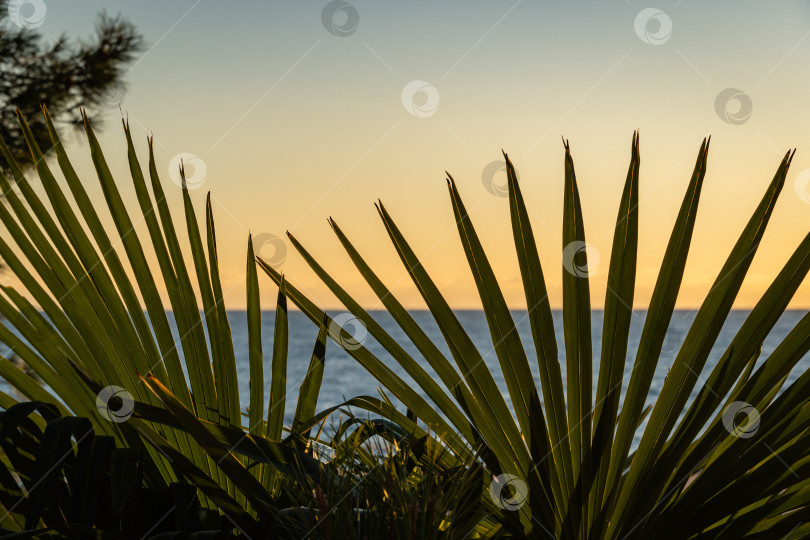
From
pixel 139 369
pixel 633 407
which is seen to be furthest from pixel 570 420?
pixel 139 369

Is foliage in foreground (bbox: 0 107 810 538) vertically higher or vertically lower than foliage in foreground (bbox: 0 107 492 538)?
higher

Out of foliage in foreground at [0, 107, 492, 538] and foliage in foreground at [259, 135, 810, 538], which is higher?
foliage in foreground at [259, 135, 810, 538]

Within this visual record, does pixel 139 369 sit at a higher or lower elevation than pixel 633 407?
lower

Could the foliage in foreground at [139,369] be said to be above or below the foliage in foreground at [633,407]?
below

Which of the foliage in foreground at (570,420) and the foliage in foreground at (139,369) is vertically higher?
the foliage in foreground at (570,420)

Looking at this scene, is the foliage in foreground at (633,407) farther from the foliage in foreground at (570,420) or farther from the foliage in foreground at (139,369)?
the foliage in foreground at (139,369)

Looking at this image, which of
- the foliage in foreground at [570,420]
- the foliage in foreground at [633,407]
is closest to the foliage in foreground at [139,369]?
the foliage in foreground at [570,420]

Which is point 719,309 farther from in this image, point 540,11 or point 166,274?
point 540,11

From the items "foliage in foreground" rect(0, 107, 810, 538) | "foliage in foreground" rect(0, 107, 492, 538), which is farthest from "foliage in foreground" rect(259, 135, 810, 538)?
"foliage in foreground" rect(0, 107, 492, 538)

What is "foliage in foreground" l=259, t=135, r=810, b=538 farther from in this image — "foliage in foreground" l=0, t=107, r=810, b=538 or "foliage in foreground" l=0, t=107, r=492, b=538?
"foliage in foreground" l=0, t=107, r=492, b=538

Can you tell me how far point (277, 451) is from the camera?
0.95 m

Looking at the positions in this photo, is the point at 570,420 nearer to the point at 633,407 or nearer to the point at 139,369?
the point at 633,407

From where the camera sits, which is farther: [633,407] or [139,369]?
[139,369]

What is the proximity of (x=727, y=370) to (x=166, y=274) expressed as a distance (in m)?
0.93
